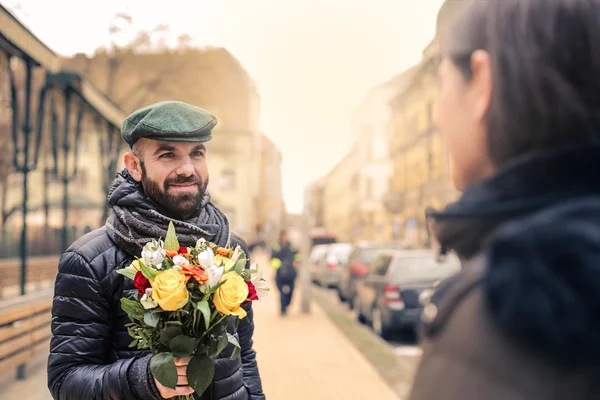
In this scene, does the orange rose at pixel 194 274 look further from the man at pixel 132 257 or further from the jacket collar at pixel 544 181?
the jacket collar at pixel 544 181

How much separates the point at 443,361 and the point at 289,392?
684cm

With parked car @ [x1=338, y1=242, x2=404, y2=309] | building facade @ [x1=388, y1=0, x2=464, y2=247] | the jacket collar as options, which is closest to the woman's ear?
the jacket collar

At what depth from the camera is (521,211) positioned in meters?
0.81

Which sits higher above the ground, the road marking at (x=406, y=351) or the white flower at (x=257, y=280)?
the white flower at (x=257, y=280)

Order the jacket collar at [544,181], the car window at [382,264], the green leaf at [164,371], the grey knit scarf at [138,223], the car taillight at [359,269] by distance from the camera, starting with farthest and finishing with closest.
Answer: the car taillight at [359,269] → the car window at [382,264] → the grey knit scarf at [138,223] → the green leaf at [164,371] → the jacket collar at [544,181]

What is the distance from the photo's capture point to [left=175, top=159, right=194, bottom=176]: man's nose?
7.83 feet

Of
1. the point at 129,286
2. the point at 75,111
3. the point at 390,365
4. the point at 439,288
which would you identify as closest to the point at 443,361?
the point at 439,288

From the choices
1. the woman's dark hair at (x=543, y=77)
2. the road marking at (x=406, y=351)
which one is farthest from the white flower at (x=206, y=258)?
the road marking at (x=406, y=351)

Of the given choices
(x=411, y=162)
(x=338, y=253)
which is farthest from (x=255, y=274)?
(x=411, y=162)

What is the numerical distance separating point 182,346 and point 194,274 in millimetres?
214

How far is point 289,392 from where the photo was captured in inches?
289

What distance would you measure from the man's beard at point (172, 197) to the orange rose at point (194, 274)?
1.52ft

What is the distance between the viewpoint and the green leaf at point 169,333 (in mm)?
1936

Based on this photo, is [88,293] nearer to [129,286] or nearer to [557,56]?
[129,286]
